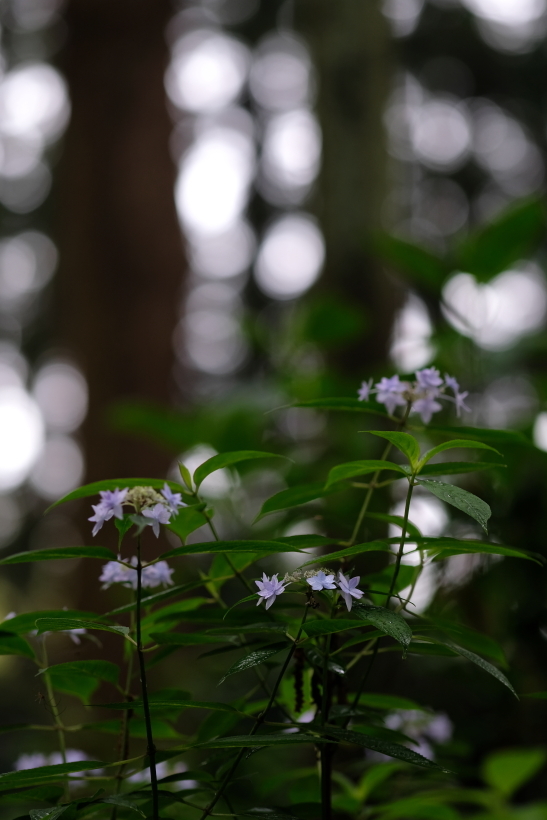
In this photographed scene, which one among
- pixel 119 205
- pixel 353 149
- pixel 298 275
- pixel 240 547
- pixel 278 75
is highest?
pixel 278 75

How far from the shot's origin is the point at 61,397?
11.6 metres

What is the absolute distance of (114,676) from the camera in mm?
769

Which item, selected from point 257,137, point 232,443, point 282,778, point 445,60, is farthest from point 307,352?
point 257,137

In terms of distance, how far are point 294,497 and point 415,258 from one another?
131 centimetres

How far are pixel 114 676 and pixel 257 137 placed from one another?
8639 millimetres

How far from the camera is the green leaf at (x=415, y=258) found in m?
1.93

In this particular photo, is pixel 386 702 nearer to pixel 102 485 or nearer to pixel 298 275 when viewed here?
pixel 102 485

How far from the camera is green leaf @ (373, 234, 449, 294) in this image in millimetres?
1932

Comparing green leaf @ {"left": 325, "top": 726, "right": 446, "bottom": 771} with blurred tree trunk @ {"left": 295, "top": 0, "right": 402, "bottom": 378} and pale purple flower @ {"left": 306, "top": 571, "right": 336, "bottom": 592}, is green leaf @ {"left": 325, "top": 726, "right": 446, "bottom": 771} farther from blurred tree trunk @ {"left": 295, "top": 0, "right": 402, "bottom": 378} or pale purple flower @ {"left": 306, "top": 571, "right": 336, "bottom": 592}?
blurred tree trunk @ {"left": 295, "top": 0, "right": 402, "bottom": 378}

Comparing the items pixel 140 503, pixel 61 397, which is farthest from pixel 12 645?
pixel 61 397

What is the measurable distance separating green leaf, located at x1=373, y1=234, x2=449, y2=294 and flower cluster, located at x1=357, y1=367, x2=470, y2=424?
108 cm

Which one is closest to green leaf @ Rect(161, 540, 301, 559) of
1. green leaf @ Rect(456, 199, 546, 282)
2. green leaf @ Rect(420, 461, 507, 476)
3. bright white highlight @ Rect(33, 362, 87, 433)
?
green leaf @ Rect(420, 461, 507, 476)

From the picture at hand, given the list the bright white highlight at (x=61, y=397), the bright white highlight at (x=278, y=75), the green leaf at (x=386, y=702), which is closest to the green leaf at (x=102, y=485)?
the green leaf at (x=386, y=702)

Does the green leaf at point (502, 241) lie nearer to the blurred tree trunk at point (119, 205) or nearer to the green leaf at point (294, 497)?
the green leaf at point (294, 497)
